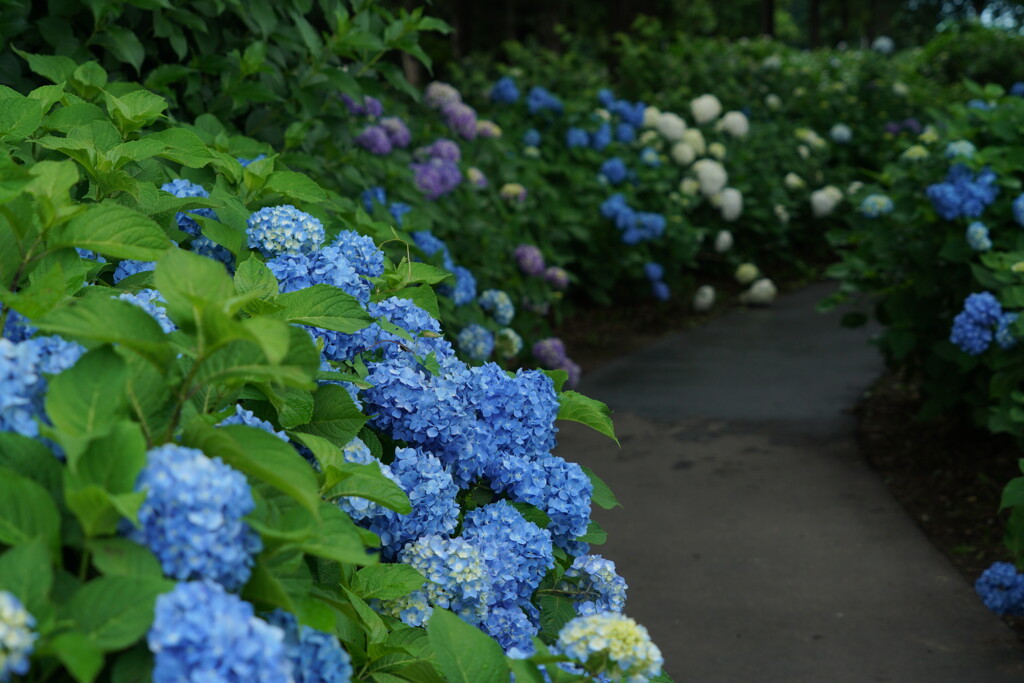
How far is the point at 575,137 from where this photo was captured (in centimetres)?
803

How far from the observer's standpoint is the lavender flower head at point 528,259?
6105 millimetres

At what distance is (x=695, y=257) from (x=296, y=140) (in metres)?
6.54

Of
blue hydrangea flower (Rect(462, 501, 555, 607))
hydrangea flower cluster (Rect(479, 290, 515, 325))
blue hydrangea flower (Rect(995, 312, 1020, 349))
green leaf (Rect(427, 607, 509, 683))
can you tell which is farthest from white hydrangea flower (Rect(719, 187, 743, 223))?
green leaf (Rect(427, 607, 509, 683))

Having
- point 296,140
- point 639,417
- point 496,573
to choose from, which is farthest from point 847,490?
point 496,573

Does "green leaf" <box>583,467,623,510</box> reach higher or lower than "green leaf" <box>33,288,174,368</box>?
higher

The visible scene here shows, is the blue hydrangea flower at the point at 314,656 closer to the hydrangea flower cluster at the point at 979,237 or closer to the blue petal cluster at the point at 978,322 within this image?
the blue petal cluster at the point at 978,322

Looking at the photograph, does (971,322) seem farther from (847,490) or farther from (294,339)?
(294,339)

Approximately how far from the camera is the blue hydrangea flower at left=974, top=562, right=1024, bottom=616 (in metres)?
3.39

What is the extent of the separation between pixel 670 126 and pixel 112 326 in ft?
26.8

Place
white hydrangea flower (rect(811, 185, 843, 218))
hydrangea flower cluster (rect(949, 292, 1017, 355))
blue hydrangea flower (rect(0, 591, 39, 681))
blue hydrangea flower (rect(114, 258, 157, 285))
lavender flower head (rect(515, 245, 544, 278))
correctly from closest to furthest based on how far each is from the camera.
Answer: blue hydrangea flower (rect(0, 591, 39, 681)) → blue hydrangea flower (rect(114, 258, 157, 285)) → hydrangea flower cluster (rect(949, 292, 1017, 355)) → lavender flower head (rect(515, 245, 544, 278)) → white hydrangea flower (rect(811, 185, 843, 218))

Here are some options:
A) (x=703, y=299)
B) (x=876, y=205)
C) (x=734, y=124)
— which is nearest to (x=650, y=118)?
(x=734, y=124)

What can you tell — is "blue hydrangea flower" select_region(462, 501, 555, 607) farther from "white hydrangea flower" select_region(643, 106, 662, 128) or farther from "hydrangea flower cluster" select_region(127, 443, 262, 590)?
"white hydrangea flower" select_region(643, 106, 662, 128)

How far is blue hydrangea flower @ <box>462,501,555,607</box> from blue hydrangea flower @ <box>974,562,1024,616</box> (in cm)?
222

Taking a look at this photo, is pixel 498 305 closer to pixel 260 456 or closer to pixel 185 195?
pixel 185 195
